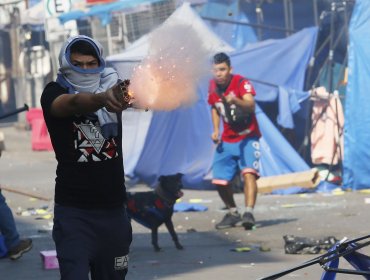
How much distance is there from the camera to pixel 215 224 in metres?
10.6

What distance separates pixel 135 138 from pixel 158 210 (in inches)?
225

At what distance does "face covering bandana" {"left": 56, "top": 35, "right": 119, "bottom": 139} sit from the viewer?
468cm

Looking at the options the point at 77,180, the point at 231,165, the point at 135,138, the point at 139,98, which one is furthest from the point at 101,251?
the point at 135,138

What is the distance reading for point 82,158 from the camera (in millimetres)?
4730

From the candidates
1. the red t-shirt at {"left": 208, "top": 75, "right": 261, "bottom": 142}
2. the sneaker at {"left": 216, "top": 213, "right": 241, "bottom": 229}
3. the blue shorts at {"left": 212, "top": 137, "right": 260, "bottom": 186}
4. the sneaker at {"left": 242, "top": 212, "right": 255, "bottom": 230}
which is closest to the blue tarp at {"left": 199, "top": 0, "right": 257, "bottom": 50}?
the red t-shirt at {"left": 208, "top": 75, "right": 261, "bottom": 142}

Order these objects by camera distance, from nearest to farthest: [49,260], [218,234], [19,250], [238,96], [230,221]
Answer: [49,260] < [19,250] < [218,234] < [238,96] < [230,221]

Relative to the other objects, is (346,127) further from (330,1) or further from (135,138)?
(135,138)

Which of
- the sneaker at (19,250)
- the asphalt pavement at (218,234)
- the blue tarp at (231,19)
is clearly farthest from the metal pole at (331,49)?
the sneaker at (19,250)

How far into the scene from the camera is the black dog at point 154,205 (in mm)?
8812

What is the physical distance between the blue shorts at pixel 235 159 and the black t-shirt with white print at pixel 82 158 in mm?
5539

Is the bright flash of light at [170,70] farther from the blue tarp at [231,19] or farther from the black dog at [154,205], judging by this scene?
the blue tarp at [231,19]

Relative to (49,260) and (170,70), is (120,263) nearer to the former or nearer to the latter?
(170,70)

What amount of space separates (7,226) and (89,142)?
3777mm

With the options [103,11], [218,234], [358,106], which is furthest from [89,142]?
[103,11]
